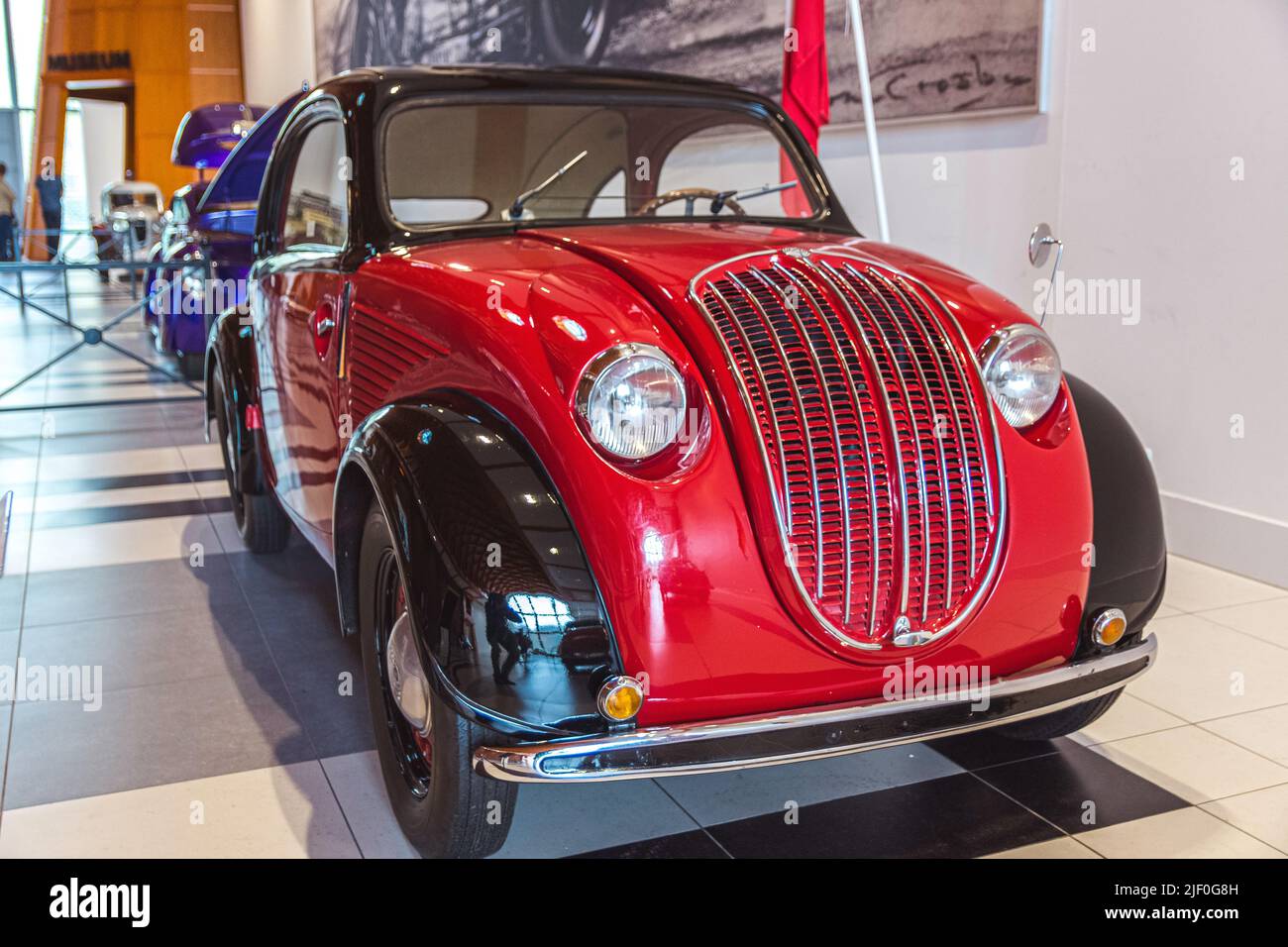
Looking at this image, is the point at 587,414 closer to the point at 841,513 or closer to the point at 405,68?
the point at 841,513

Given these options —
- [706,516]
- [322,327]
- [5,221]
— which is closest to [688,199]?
[322,327]

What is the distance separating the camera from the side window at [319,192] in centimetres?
292

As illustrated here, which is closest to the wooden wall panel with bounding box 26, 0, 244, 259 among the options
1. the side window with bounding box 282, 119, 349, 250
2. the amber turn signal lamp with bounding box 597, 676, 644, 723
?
the side window with bounding box 282, 119, 349, 250

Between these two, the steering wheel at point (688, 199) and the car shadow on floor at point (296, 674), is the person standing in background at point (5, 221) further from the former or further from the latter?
the steering wheel at point (688, 199)

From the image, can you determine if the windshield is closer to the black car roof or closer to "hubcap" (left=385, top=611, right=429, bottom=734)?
the black car roof

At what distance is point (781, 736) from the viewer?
1.87 m

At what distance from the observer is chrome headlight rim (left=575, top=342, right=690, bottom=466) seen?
1.92 metres

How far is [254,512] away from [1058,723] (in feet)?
8.78

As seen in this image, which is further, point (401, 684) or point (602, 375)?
point (401, 684)

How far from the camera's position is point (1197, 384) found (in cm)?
397

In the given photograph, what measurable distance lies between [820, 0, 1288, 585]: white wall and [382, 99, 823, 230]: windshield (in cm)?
150

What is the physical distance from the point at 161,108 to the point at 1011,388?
744 inches

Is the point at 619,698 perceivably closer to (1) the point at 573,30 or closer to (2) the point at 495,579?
(2) the point at 495,579
